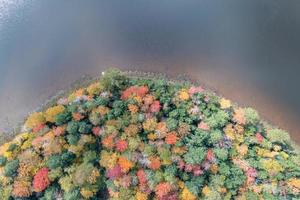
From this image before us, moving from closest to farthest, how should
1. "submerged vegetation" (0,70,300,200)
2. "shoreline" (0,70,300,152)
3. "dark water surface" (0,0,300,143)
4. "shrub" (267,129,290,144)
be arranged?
"submerged vegetation" (0,70,300,200) → "shrub" (267,129,290,144) → "shoreline" (0,70,300,152) → "dark water surface" (0,0,300,143)

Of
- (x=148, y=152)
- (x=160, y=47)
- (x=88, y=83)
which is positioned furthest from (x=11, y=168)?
(x=160, y=47)

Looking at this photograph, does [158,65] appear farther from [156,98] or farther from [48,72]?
[48,72]

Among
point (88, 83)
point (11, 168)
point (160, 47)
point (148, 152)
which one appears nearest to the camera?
point (11, 168)

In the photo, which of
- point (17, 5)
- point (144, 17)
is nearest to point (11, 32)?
point (17, 5)

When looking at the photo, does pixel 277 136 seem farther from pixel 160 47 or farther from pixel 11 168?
pixel 11 168

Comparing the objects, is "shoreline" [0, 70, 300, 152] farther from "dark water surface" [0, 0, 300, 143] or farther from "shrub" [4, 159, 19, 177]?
"shrub" [4, 159, 19, 177]

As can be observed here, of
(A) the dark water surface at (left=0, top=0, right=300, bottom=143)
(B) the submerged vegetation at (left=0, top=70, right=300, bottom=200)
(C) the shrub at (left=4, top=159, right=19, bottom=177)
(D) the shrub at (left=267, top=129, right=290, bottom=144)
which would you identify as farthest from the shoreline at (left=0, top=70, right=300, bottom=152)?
(C) the shrub at (left=4, top=159, right=19, bottom=177)
